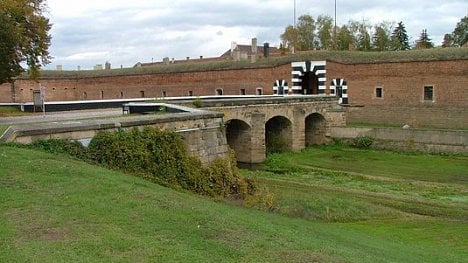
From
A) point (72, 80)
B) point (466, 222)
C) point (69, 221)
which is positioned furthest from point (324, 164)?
point (72, 80)

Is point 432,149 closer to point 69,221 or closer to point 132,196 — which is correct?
point 132,196

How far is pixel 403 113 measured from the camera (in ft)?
120

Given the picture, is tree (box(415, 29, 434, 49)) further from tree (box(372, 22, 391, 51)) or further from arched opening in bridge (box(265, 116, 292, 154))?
arched opening in bridge (box(265, 116, 292, 154))

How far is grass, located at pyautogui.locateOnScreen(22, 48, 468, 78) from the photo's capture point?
35000 millimetres

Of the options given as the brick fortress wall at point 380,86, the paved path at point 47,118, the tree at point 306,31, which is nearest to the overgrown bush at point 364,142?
the brick fortress wall at point 380,86

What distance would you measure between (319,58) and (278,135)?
9.23 metres

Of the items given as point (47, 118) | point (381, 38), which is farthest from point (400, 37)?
point (47, 118)

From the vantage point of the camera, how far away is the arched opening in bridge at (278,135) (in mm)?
32719

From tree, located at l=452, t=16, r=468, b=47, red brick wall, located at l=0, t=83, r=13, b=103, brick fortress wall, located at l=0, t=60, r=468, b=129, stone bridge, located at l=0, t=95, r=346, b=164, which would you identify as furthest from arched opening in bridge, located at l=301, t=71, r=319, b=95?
tree, located at l=452, t=16, r=468, b=47

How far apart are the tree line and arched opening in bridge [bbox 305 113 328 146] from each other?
26.1 metres

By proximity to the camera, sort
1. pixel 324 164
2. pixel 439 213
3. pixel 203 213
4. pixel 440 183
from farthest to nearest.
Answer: pixel 324 164 → pixel 440 183 → pixel 439 213 → pixel 203 213

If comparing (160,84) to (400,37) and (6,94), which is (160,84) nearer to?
(6,94)

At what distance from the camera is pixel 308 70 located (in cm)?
4075

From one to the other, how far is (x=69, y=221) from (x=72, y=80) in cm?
5178
